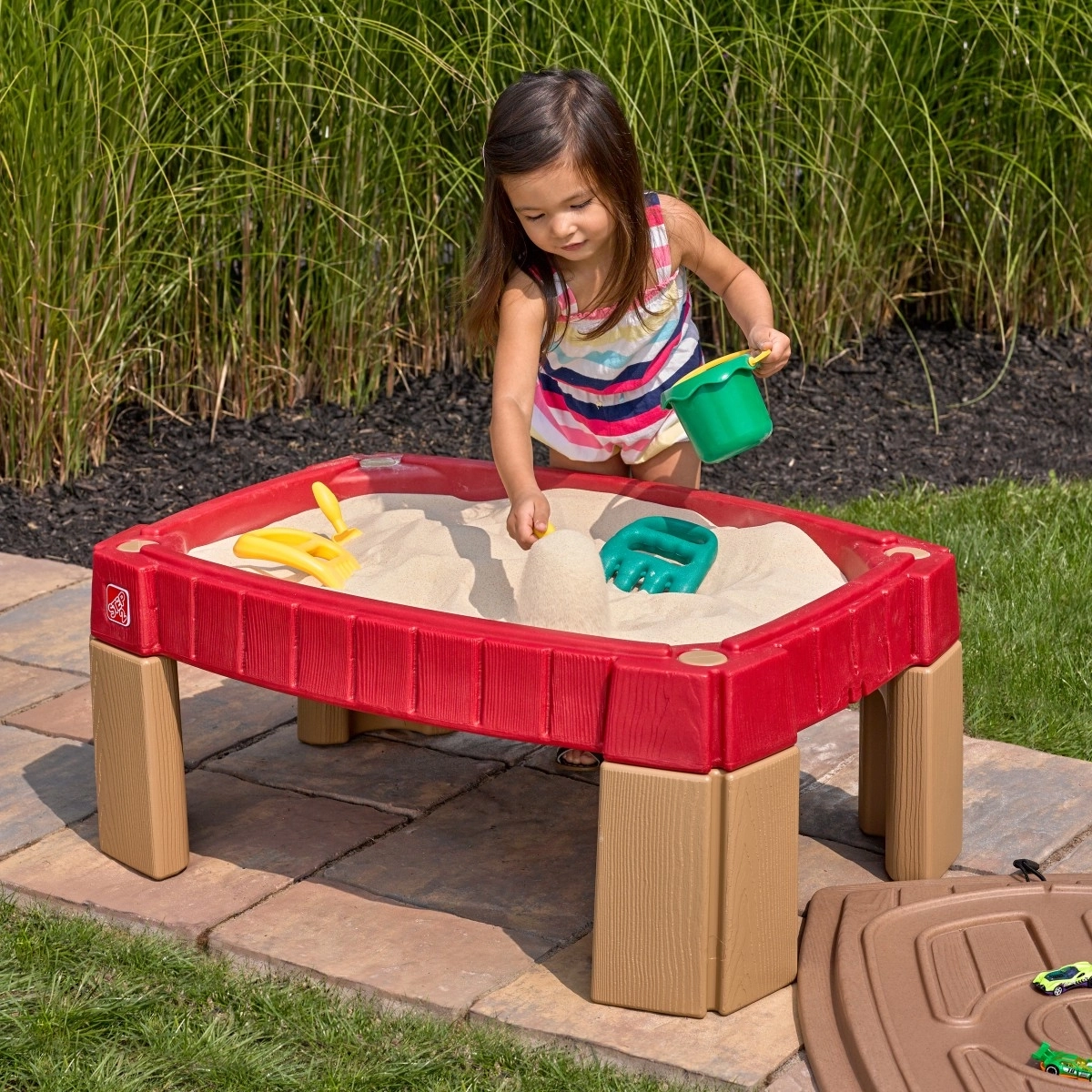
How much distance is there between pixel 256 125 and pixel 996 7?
2.16m

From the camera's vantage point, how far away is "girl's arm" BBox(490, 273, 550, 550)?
7.87 ft

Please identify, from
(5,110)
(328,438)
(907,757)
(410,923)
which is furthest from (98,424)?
(907,757)

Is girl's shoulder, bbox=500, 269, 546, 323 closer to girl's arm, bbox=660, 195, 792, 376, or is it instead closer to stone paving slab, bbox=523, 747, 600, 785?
girl's arm, bbox=660, 195, 792, 376

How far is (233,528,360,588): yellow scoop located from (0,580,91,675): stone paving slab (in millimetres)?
808

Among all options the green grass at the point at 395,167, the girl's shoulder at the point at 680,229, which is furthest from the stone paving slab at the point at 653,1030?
the green grass at the point at 395,167

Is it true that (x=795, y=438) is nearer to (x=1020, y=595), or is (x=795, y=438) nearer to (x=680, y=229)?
(x=1020, y=595)

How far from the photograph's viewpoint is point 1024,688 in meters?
3.03

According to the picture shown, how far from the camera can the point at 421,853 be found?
2.56 meters

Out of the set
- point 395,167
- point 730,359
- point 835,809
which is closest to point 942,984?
point 835,809

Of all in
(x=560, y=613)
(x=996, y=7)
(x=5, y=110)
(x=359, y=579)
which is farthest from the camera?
(x=996, y=7)

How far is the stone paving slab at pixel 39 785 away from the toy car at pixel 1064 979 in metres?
1.55

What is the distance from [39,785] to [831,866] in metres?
1.36

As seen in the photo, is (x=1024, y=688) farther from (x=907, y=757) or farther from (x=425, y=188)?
(x=425, y=188)

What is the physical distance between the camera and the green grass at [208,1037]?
1981 millimetres
